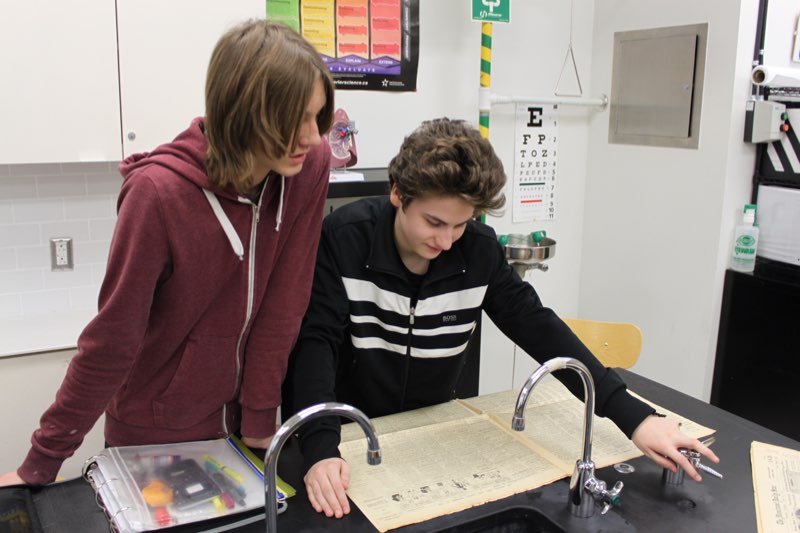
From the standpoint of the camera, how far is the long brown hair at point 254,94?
43.9 inches

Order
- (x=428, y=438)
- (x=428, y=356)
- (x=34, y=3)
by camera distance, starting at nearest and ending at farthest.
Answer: (x=428, y=438) < (x=428, y=356) < (x=34, y=3)

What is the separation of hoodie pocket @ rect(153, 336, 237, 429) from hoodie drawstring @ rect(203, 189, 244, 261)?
0.62ft

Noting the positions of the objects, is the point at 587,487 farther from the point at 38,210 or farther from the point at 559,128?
the point at 559,128

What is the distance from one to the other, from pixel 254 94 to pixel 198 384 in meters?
0.57

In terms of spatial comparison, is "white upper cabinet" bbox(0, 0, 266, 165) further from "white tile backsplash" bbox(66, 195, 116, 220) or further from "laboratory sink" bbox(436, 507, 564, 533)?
"laboratory sink" bbox(436, 507, 564, 533)

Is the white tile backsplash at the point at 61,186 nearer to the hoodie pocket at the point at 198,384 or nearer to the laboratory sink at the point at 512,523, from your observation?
the hoodie pocket at the point at 198,384

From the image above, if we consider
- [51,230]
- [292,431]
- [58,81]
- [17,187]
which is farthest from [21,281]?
[292,431]

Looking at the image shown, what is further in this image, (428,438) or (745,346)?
(745,346)

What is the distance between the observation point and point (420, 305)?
1.56 m

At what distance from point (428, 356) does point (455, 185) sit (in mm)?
425

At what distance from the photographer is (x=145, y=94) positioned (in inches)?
84.7

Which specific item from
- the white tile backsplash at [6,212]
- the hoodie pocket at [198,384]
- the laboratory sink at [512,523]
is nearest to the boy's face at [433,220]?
the hoodie pocket at [198,384]

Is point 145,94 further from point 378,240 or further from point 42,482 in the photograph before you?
point 42,482

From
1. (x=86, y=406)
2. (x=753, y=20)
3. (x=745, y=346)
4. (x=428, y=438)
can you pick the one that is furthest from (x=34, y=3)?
(x=745, y=346)
